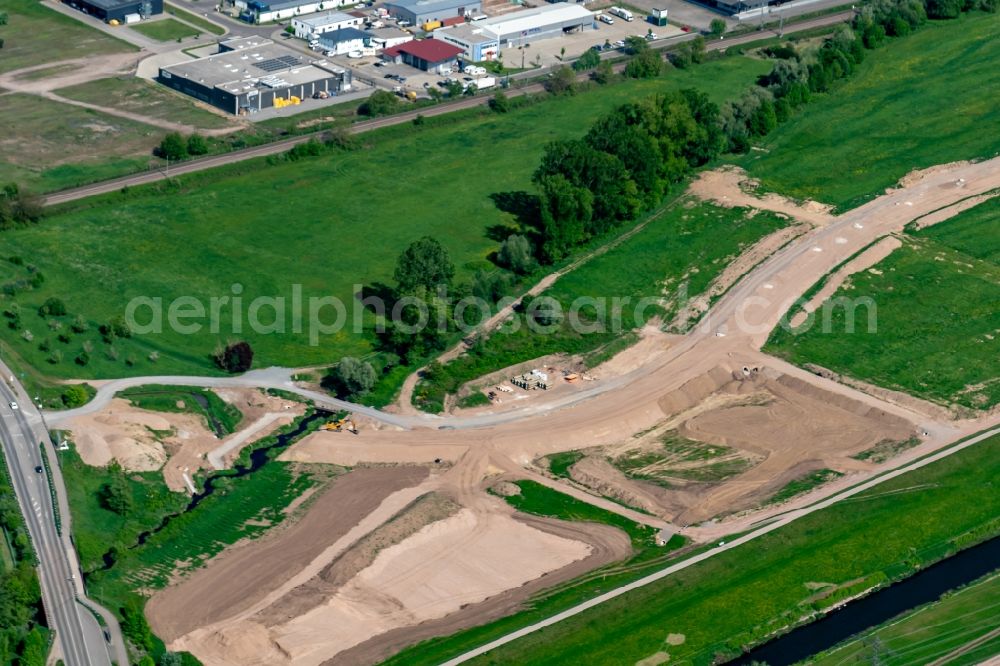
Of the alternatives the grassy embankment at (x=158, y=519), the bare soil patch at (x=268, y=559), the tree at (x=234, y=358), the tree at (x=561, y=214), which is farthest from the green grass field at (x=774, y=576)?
the tree at (x=561, y=214)

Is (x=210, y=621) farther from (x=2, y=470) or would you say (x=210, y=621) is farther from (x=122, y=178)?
(x=122, y=178)

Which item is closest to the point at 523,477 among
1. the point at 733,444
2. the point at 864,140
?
the point at 733,444

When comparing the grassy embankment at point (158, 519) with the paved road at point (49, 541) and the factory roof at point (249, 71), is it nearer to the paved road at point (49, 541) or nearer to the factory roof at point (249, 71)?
the paved road at point (49, 541)

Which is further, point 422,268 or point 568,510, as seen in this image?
point 422,268

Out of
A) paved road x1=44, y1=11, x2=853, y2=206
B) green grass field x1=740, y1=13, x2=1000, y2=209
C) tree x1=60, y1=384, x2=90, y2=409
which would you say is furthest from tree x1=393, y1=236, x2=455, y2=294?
green grass field x1=740, y1=13, x2=1000, y2=209

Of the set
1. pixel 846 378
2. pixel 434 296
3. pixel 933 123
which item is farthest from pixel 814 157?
pixel 434 296

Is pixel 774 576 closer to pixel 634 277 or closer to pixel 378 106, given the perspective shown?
pixel 634 277
